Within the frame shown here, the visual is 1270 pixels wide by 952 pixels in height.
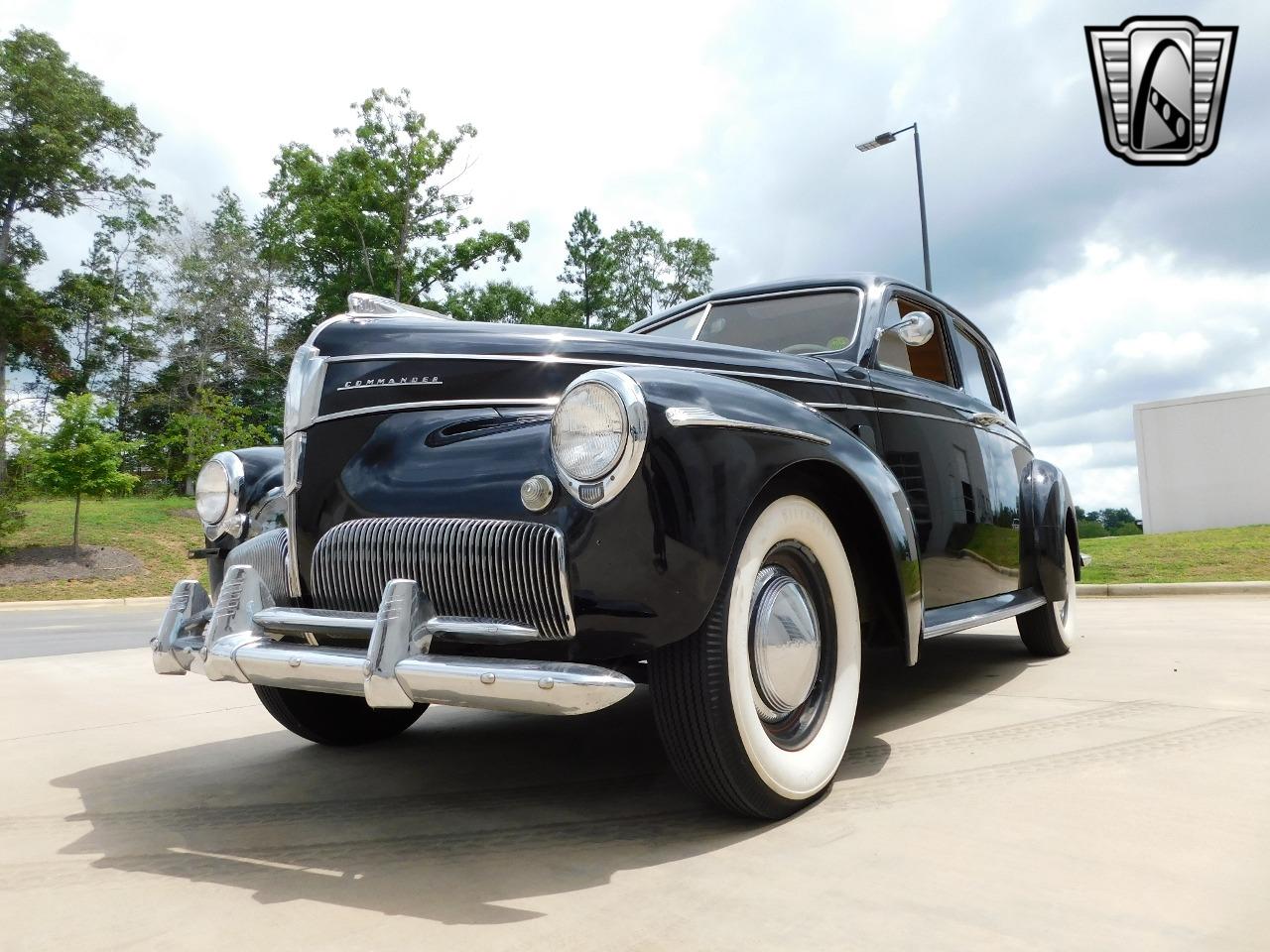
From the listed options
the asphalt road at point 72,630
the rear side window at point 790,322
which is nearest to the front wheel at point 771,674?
the rear side window at point 790,322

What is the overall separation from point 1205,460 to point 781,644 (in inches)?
807

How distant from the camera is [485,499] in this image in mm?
2248

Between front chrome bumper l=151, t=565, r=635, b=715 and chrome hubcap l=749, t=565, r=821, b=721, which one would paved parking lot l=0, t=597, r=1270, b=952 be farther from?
front chrome bumper l=151, t=565, r=635, b=715

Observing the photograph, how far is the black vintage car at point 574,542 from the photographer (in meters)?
2.07

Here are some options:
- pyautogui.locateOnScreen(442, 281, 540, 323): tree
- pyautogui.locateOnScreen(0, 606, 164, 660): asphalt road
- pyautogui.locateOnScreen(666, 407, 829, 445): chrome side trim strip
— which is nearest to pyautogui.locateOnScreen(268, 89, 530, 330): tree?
pyautogui.locateOnScreen(442, 281, 540, 323): tree

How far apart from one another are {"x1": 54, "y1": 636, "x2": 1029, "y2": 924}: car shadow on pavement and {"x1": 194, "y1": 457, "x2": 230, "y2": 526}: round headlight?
2.77 feet

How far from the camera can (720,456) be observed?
7.18 ft

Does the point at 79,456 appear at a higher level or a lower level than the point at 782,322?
higher

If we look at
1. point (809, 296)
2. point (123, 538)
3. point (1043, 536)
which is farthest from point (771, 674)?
point (123, 538)

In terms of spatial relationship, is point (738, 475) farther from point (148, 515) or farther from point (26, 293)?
point (26, 293)

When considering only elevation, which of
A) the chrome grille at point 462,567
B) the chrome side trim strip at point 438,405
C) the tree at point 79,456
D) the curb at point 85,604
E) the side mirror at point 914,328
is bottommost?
the curb at point 85,604

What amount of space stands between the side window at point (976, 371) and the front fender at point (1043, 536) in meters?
0.52

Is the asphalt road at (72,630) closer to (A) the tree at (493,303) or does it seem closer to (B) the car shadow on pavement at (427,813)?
(B) the car shadow on pavement at (427,813)

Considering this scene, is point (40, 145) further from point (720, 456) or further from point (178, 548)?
point (720, 456)
